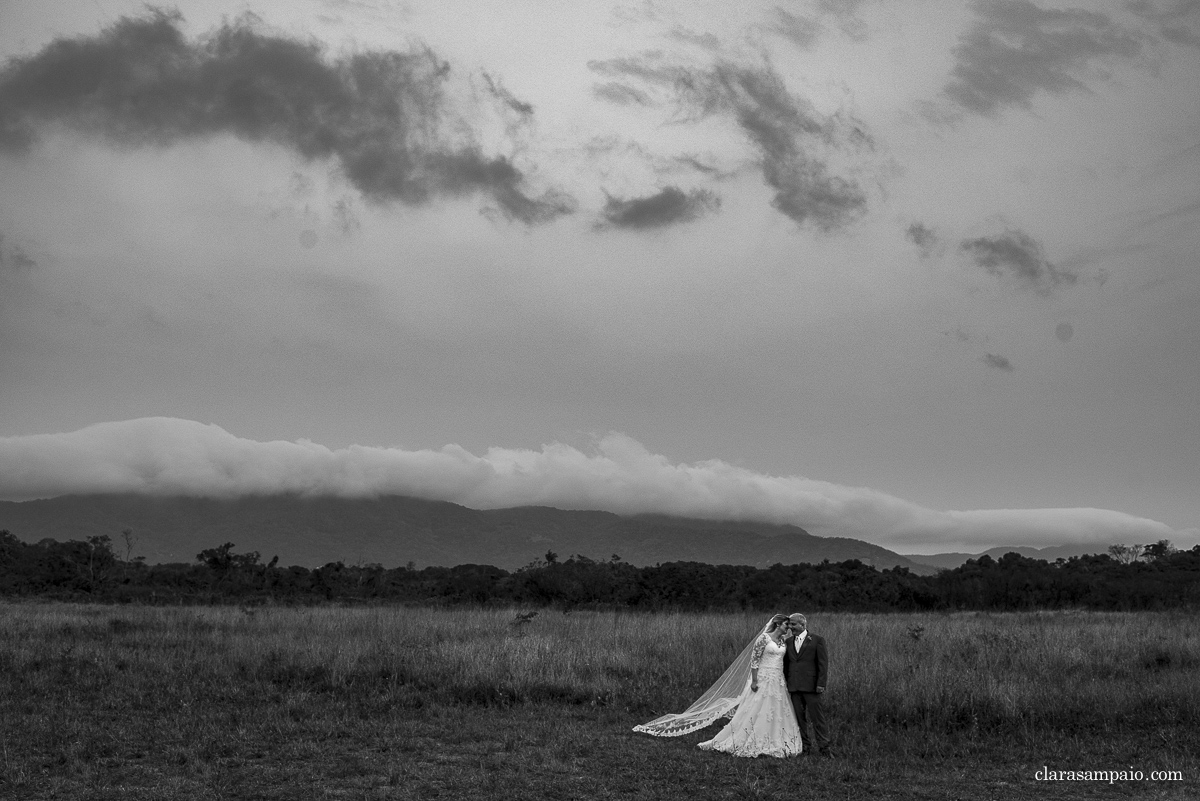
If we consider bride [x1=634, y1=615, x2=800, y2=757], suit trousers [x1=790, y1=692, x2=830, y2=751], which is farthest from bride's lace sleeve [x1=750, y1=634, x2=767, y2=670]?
suit trousers [x1=790, y1=692, x2=830, y2=751]

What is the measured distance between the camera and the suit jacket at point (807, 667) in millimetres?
13812

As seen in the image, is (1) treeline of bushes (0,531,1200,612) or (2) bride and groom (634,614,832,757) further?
(1) treeline of bushes (0,531,1200,612)

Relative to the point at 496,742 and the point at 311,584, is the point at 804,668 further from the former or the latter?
the point at 311,584

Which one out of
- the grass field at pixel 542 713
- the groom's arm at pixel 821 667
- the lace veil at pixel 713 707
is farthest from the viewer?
the lace veil at pixel 713 707

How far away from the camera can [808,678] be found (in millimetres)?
13836

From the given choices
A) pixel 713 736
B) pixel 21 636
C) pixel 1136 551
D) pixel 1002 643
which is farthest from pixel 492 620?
pixel 1136 551

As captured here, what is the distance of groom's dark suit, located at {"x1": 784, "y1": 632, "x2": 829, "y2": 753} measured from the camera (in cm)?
1380

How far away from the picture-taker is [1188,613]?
36.3m

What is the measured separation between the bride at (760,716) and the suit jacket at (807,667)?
129 mm

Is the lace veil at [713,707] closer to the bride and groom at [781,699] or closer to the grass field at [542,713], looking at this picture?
the bride and groom at [781,699]

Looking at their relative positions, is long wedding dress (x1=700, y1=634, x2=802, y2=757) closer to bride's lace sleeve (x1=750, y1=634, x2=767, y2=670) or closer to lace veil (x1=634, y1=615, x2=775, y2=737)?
bride's lace sleeve (x1=750, y1=634, x2=767, y2=670)

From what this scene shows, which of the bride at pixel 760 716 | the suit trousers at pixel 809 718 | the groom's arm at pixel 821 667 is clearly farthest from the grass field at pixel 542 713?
the groom's arm at pixel 821 667

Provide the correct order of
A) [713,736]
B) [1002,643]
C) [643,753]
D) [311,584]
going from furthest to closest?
1. [311,584]
2. [1002,643]
3. [713,736]
4. [643,753]

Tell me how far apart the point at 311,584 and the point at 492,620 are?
26.4m
